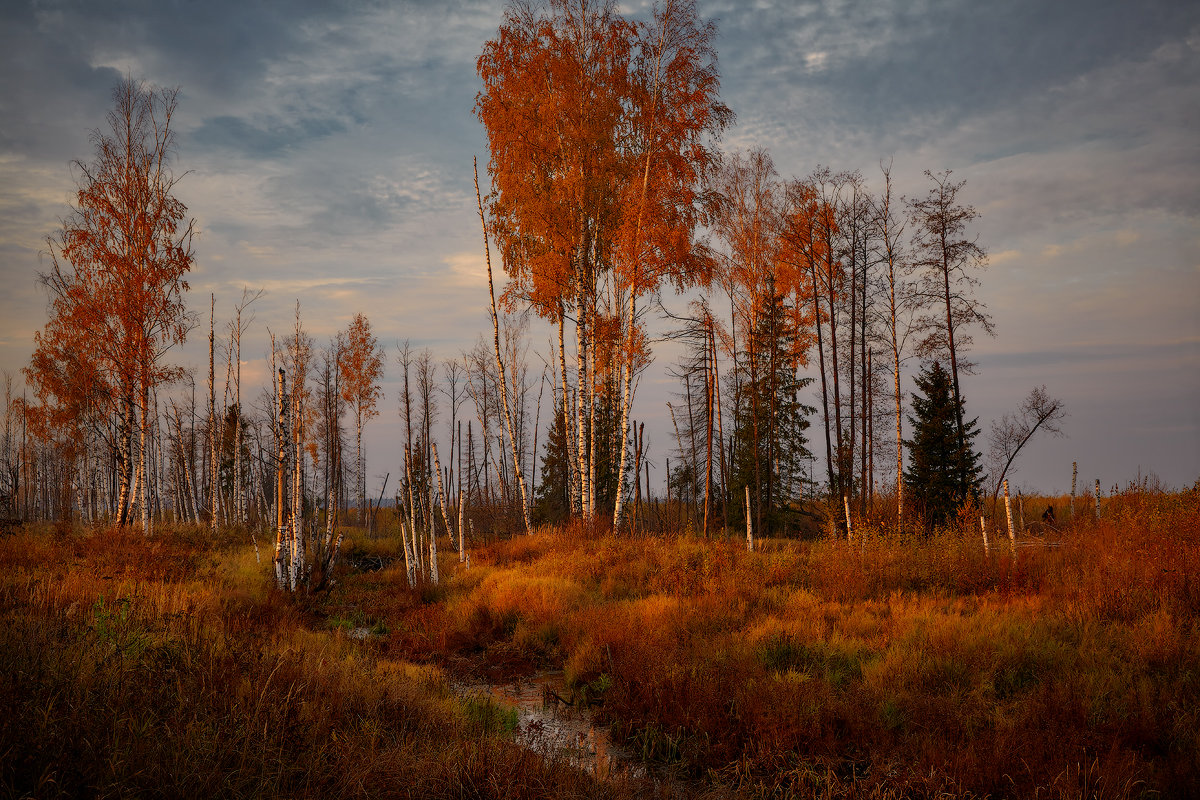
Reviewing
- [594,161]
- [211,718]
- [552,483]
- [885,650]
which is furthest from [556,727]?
[552,483]

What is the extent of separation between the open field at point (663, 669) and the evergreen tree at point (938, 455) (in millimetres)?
8603

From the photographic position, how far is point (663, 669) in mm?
7391

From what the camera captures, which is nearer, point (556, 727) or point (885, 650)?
point (556, 727)

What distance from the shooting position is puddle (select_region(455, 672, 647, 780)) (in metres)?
5.64

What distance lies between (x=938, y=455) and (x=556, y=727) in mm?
20506

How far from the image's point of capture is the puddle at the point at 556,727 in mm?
5645

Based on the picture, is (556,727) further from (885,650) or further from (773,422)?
(773,422)

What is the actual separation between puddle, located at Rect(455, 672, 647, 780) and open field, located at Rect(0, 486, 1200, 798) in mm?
262

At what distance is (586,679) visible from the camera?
26.9ft

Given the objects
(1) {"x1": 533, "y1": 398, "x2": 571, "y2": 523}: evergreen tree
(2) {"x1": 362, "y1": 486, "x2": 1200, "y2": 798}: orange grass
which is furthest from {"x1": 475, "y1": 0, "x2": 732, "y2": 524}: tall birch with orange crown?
(1) {"x1": 533, "y1": 398, "x2": 571, "y2": 523}: evergreen tree

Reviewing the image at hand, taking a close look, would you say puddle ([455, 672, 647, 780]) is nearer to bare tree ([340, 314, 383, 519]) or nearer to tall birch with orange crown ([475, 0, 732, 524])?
tall birch with orange crown ([475, 0, 732, 524])

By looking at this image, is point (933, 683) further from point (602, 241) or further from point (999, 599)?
point (602, 241)

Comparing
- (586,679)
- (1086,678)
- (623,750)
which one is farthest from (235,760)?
(1086,678)

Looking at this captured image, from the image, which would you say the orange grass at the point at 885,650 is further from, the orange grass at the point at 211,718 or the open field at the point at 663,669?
the orange grass at the point at 211,718
